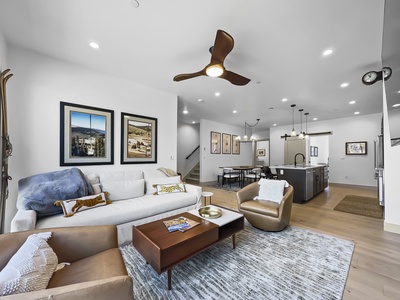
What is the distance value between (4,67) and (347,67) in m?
5.27

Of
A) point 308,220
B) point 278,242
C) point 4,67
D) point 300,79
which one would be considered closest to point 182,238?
point 278,242

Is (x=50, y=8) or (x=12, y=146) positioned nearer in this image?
(x=50, y=8)

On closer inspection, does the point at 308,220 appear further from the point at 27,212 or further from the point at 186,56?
the point at 27,212

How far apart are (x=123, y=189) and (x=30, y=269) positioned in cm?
197

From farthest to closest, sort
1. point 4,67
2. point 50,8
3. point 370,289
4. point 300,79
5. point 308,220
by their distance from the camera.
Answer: point 300,79, point 308,220, point 4,67, point 50,8, point 370,289

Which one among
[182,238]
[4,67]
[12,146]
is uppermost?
[4,67]

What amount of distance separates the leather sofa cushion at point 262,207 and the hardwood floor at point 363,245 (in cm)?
79

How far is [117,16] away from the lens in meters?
1.90

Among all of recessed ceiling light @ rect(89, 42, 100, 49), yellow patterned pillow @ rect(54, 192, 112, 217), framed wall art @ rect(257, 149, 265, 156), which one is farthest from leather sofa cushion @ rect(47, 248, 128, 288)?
framed wall art @ rect(257, 149, 265, 156)

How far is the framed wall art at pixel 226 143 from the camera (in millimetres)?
7961

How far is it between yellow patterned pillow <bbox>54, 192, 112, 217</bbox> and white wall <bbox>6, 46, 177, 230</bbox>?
2.84 ft

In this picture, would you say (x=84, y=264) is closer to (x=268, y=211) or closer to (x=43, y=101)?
(x=268, y=211)

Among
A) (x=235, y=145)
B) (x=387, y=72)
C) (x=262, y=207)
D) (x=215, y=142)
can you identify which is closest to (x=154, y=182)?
(x=262, y=207)

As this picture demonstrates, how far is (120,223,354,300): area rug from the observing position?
4.91ft
